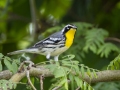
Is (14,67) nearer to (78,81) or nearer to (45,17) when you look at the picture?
(78,81)

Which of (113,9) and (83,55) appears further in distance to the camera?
(113,9)

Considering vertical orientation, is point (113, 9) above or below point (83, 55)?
above

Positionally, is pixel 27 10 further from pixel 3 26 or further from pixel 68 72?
pixel 68 72

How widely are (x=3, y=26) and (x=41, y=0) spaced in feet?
3.51

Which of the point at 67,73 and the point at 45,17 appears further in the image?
the point at 45,17

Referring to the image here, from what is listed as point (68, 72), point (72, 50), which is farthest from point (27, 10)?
point (68, 72)

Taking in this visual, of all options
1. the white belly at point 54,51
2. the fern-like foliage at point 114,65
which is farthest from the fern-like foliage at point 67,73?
the white belly at point 54,51

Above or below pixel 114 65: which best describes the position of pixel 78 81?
below

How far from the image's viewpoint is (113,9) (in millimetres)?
4660

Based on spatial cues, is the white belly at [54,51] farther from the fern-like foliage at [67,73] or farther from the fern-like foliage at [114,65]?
the fern-like foliage at [67,73]

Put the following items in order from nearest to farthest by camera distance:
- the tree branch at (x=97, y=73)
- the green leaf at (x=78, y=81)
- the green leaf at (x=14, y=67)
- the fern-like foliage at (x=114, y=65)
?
the green leaf at (x=78, y=81), the green leaf at (x=14, y=67), the tree branch at (x=97, y=73), the fern-like foliage at (x=114, y=65)

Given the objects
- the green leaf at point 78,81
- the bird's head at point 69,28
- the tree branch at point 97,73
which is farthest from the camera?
the bird's head at point 69,28

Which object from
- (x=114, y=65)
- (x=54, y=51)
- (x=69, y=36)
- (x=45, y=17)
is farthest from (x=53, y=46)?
(x=45, y=17)

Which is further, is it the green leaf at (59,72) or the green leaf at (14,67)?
the green leaf at (14,67)
